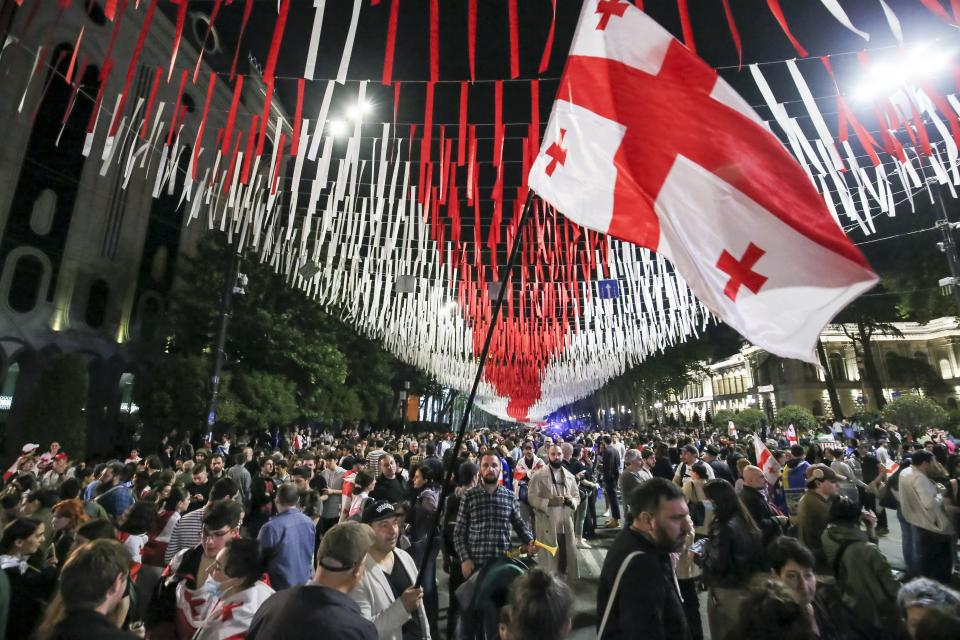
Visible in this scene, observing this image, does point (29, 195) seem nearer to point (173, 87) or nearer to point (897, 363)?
point (173, 87)

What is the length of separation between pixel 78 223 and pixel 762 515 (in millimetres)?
27488

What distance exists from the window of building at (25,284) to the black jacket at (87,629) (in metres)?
24.0

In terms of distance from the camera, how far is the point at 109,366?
76.1ft

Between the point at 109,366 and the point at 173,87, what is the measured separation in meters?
15.4

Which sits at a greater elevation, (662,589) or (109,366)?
(109,366)

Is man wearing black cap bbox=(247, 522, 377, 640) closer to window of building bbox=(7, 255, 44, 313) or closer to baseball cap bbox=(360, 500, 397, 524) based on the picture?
baseball cap bbox=(360, 500, 397, 524)

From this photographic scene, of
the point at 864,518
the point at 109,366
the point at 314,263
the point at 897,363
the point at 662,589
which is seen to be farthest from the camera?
the point at 897,363

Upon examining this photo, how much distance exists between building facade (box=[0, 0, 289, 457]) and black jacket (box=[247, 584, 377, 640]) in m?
19.9

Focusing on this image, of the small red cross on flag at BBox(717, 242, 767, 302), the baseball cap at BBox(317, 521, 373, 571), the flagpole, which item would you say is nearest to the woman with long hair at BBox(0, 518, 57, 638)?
the baseball cap at BBox(317, 521, 373, 571)

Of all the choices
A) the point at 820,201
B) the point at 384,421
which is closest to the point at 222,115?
the point at 384,421

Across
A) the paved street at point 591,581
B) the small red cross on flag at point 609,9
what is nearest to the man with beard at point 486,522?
the paved street at point 591,581

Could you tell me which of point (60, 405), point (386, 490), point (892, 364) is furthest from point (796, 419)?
point (892, 364)

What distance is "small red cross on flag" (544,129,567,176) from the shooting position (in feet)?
11.8

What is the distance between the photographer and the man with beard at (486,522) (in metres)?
5.18
